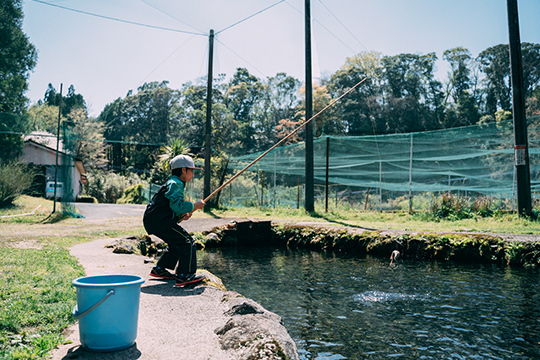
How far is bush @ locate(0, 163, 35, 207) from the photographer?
16.2 metres

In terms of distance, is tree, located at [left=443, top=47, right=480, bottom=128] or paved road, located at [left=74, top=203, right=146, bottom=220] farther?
tree, located at [left=443, top=47, right=480, bottom=128]

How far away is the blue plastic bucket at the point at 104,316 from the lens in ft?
9.60

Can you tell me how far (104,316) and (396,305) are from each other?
3896 mm

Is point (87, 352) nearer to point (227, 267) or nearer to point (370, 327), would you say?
point (370, 327)

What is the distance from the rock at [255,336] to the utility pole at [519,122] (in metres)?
9.91

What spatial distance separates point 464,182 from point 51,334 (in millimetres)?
14135

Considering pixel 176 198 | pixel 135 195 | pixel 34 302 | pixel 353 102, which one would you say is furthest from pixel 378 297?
pixel 353 102

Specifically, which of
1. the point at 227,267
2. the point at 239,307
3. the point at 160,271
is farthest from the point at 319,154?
the point at 239,307

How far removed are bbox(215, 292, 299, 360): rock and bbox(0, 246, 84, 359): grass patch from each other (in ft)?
4.10

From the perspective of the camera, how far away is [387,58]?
141 ft

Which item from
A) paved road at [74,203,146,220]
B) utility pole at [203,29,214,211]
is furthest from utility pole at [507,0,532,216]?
paved road at [74,203,146,220]

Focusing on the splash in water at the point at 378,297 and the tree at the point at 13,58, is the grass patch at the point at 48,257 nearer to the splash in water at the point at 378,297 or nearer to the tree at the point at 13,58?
the splash in water at the point at 378,297

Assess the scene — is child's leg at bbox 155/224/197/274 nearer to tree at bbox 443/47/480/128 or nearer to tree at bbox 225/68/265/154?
tree at bbox 443/47/480/128

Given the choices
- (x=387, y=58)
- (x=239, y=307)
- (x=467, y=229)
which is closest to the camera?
(x=239, y=307)
